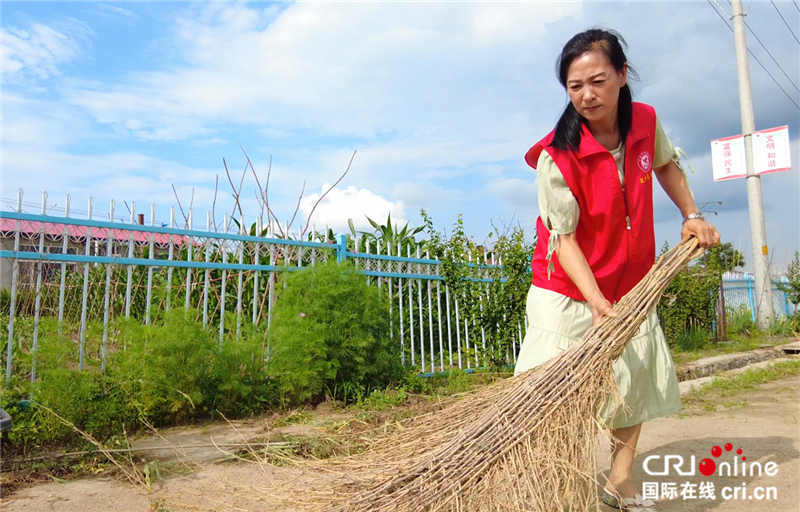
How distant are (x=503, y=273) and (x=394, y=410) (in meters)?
2.28

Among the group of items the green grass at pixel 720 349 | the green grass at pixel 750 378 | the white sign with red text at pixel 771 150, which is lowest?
the green grass at pixel 750 378

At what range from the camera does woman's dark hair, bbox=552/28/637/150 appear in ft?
7.07

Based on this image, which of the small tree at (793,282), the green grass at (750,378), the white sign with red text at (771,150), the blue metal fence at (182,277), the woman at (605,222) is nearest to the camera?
the woman at (605,222)

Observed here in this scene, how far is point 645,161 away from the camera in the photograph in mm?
2371

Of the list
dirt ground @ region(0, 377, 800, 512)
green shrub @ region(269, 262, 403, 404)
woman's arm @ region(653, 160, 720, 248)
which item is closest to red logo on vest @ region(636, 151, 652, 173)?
woman's arm @ region(653, 160, 720, 248)

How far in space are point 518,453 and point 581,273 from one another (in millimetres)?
733

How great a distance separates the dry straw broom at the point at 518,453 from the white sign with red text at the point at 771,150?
35.5 feet

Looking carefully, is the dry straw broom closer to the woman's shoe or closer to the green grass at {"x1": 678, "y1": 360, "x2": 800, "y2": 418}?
the woman's shoe

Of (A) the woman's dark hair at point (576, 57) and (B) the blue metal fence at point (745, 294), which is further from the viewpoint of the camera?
(B) the blue metal fence at point (745, 294)

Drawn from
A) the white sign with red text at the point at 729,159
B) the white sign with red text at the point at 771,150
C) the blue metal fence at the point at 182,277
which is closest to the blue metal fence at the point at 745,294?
the white sign with red text at the point at 729,159

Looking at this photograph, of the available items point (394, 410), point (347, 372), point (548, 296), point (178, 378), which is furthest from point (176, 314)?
point (548, 296)

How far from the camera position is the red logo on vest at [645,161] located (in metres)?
2.35

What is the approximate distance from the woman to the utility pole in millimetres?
10385

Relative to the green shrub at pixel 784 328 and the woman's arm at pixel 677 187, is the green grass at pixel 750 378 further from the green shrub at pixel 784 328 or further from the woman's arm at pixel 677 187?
the green shrub at pixel 784 328
